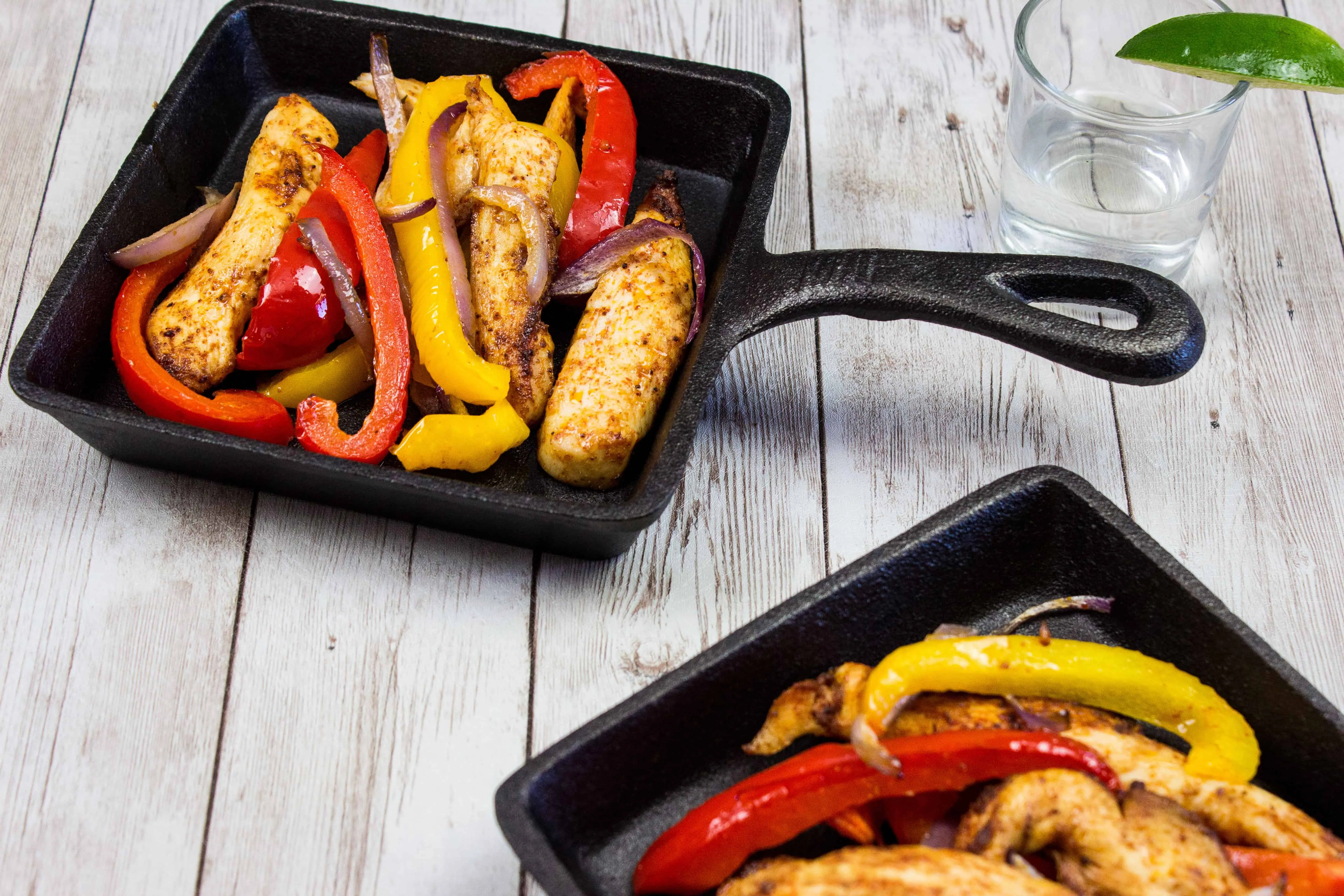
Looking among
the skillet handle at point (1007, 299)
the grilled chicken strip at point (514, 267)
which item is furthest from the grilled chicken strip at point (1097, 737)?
the grilled chicken strip at point (514, 267)

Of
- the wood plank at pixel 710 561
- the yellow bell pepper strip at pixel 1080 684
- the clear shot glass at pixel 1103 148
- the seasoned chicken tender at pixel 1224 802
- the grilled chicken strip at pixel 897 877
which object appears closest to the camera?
the grilled chicken strip at pixel 897 877

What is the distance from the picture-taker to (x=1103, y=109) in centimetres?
245

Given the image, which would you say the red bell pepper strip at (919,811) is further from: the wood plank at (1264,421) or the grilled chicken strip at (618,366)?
the wood plank at (1264,421)

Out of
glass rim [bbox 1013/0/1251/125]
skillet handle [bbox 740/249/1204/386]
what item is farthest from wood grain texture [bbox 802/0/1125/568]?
glass rim [bbox 1013/0/1251/125]

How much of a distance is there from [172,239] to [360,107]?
619mm

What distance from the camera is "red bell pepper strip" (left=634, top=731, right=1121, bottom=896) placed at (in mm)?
1548

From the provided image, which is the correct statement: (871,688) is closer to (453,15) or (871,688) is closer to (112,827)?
(112,827)

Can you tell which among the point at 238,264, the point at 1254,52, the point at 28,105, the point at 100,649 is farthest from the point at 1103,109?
the point at 28,105

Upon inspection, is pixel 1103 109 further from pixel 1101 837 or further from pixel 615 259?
pixel 1101 837

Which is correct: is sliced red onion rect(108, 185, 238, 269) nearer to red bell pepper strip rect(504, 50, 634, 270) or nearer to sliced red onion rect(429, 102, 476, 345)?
sliced red onion rect(429, 102, 476, 345)

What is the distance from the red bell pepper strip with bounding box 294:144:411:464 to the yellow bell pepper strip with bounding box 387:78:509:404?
4 centimetres

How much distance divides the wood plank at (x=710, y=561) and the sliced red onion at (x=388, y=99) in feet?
1.55

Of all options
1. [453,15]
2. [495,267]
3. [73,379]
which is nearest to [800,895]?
[495,267]

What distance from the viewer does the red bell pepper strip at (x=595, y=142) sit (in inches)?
90.3
